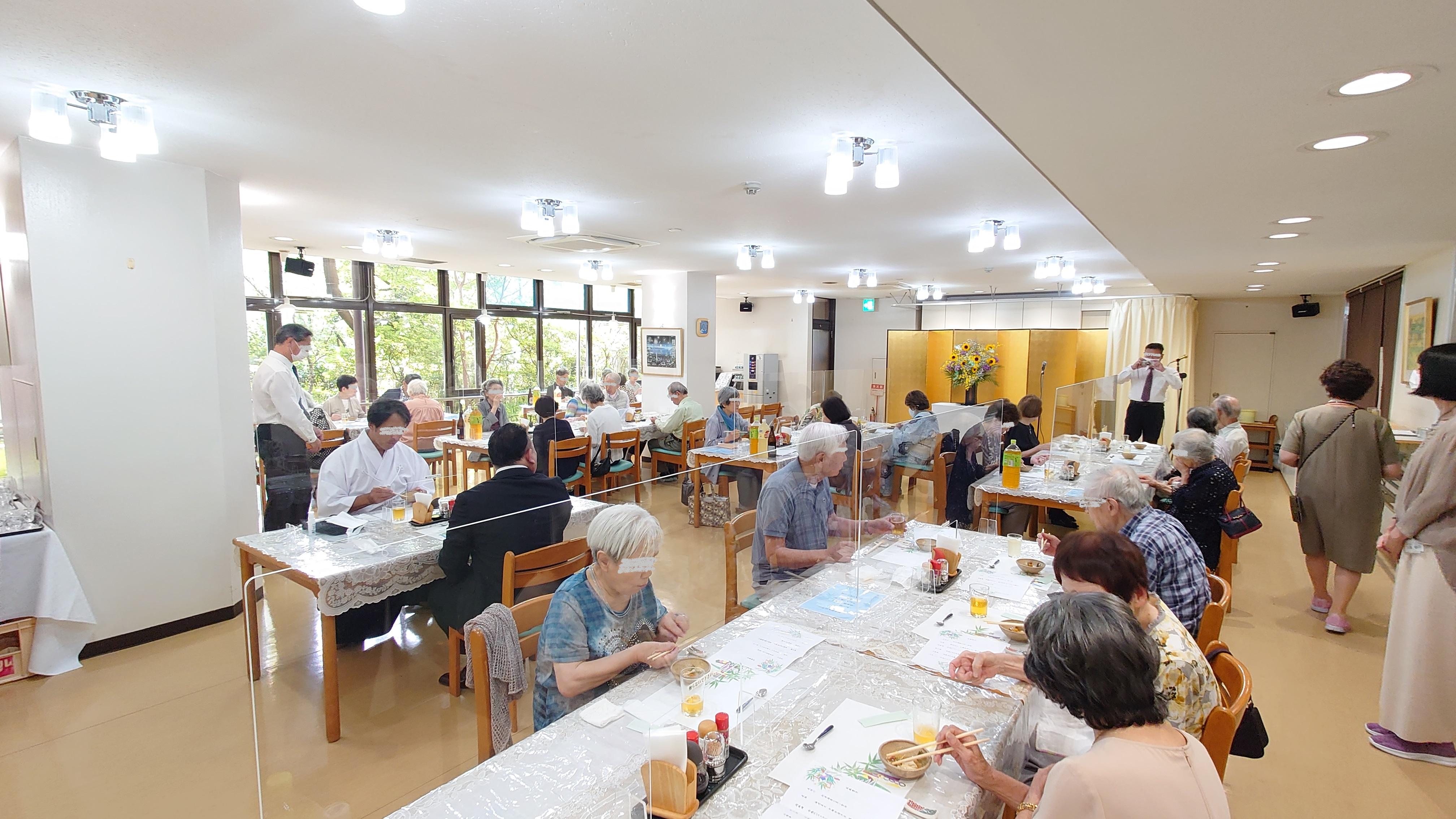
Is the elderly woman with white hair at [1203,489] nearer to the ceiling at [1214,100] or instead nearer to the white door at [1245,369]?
the ceiling at [1214,100]

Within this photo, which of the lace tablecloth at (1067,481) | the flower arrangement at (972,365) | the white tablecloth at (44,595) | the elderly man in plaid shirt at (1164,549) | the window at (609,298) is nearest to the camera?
the elderly man in plaid shirt at (1164,549)

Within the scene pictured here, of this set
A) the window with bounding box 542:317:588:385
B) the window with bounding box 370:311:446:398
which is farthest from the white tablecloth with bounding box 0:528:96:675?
the window with bounding box 542:317:588:385

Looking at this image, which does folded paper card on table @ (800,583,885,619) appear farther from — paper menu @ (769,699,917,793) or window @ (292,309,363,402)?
window @ (292,309,363,402)

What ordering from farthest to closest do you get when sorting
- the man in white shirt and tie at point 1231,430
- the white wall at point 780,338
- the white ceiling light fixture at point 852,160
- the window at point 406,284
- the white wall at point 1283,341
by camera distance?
the white wall at point 780,338
the white wall at point 1283,341
the window at point 406,284
the man in white shirt and tie at point 1231,430
the white ceiling light fixture at point 852,160

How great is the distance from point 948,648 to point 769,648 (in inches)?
20.6

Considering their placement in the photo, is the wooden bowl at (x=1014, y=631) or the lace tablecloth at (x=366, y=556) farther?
the lace tablecloth at (x=366, y=556)

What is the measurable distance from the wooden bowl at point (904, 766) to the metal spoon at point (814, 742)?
127 millimetres

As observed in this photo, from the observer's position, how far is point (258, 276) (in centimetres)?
715

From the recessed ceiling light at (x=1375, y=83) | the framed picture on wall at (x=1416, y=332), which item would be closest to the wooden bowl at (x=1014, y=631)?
the recessed ceiling light at (x=1375, y=83)

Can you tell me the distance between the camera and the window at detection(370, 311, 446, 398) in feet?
26.8

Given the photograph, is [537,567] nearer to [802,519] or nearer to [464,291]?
[802,519]

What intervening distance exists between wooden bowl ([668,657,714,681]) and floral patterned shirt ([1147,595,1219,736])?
1.05 meters

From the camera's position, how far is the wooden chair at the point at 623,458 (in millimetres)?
5824

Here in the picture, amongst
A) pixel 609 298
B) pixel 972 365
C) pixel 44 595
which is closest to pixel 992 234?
pixel 44 595
